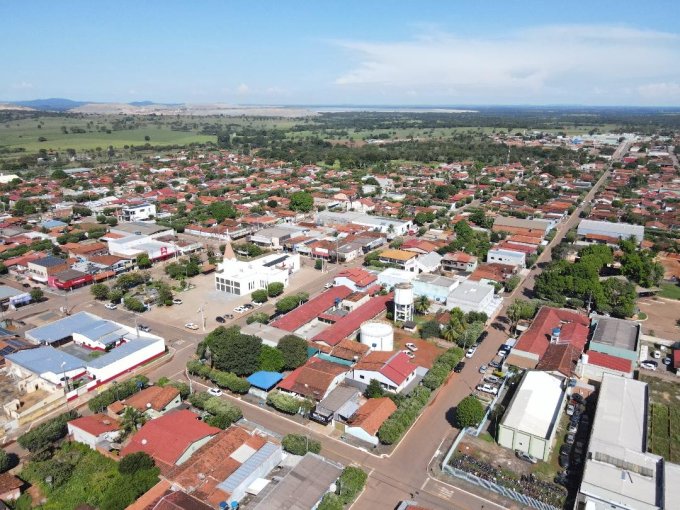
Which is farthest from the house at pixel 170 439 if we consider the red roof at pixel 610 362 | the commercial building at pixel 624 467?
the red roof at pixel 610 362

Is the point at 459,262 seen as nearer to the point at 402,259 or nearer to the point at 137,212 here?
the point at 402,259

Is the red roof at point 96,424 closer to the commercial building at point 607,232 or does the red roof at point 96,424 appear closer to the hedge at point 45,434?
the hedge at point 45,434

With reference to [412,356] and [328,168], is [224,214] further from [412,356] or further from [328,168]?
[328,168]

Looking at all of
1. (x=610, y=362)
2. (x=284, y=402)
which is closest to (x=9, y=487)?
(x=284, y=402)

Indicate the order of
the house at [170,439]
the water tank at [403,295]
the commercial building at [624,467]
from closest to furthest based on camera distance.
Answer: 1. the commercial building at [624,467]
2. the house at [170,439]
3. the water tank at [403,295]

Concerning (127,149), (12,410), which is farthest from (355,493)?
(127,149)

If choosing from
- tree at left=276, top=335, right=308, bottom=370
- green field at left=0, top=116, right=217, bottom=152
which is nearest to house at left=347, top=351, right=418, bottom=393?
tree at left=276, top=335, right=308, bottom=370
